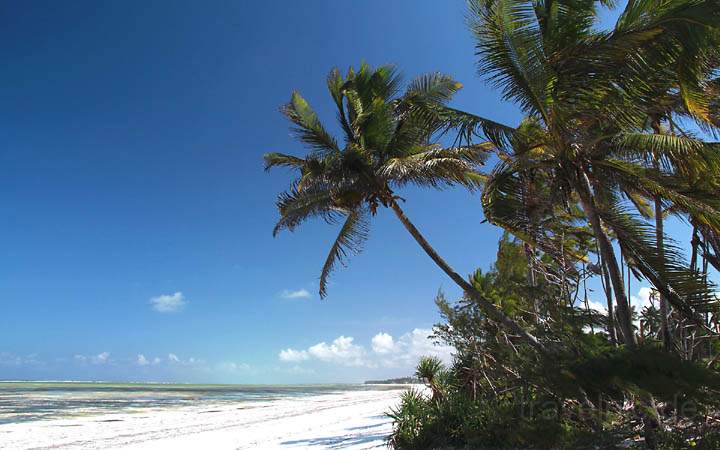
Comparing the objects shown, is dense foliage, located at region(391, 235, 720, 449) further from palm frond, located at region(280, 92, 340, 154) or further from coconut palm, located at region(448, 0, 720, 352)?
palm frond, located at region(280, 92, 340, 154)

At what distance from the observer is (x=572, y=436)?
271 inches

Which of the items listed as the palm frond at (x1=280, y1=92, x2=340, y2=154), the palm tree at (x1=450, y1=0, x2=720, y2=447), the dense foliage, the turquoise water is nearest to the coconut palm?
the palm tree at (x1=450, y1=0, x2=720, y2=447)

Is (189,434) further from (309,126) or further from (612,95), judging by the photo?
(612,95)

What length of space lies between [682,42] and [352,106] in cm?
683

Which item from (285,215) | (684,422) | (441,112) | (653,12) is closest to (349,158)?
(285,215)

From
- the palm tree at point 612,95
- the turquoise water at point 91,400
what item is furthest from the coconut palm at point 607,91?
the turquoise water at point 91,400

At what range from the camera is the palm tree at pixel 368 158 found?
10.0 metres

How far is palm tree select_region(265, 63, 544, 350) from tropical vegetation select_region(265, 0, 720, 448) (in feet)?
0.18

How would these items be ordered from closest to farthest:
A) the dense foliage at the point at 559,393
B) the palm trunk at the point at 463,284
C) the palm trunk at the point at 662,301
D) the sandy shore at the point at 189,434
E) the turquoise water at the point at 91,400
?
the dense foliage at the point at 559,393 → the palm trunk at the point at 662,301 → the palm trunk at the point at 463,284 → the sandy shore at the point at 189,434 → the turquoise water at the point at 91,400

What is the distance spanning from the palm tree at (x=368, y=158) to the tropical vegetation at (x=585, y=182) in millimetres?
53

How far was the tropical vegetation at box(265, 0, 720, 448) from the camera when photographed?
5.54m

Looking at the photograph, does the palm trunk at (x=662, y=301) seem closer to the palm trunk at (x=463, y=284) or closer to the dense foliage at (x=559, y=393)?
the dense foliage at (x=559, y=393)

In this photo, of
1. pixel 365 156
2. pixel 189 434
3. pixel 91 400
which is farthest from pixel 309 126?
pixel 91 400

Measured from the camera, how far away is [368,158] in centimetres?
1020
